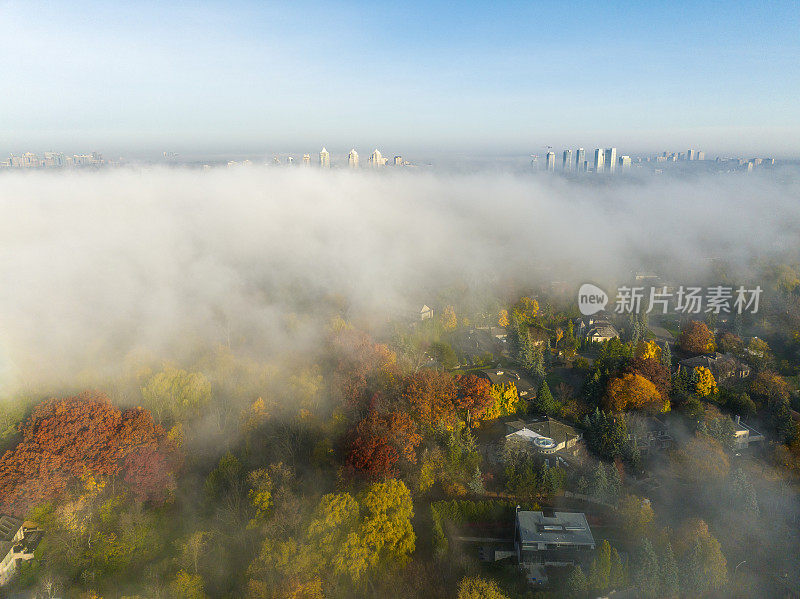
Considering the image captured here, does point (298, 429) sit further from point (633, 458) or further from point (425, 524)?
point (633, 458)

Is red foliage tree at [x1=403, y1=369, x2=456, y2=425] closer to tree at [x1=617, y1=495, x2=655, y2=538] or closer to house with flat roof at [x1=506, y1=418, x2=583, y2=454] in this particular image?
house with flat roof at [x1=506, y1=418, x2=583, y2=454]

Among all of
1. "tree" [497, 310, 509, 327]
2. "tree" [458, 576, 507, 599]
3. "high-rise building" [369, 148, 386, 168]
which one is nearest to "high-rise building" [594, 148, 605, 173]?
"high-rise building" [369, 148, 386, 168]

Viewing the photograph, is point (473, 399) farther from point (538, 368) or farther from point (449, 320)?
point (449, 320)

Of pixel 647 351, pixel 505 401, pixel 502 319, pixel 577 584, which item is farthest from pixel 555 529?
pixel 502 319

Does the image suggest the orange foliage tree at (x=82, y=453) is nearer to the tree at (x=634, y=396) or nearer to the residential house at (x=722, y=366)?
the tree at (x=634, y=396)

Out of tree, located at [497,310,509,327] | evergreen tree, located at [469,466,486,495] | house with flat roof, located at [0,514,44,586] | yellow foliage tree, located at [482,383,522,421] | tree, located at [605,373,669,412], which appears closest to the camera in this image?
house with flat roof, located at [0,514,44,586]

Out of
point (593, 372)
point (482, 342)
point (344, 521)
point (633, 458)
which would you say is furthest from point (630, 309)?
point (344, 521)

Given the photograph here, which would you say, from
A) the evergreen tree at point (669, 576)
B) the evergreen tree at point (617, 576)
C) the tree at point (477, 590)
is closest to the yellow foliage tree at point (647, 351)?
the evergreen tree at point (669, 576)

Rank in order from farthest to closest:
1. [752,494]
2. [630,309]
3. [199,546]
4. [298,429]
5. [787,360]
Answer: [630,309] → [787,360] → [298,429] → [752,494] → [199,546]
